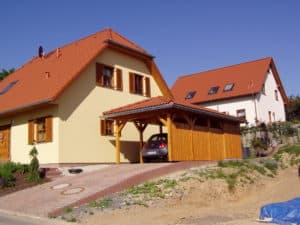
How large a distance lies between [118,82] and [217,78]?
22.9m

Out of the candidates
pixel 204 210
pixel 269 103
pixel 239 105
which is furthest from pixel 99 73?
pixel 269 103

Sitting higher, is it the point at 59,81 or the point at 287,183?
the point at 59,81

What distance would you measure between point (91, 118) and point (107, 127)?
1268mm

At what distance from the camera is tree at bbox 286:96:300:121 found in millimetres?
48844

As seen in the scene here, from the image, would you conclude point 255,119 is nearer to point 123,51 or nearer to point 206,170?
point 123,51

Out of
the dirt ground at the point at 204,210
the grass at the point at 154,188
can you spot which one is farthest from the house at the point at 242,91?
the grass at the point at 154,188

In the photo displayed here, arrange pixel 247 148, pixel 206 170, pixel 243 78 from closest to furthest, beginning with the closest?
pixel 206 170 < pixel 247 148 < pixel 243 78

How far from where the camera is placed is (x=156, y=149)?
21.1 m

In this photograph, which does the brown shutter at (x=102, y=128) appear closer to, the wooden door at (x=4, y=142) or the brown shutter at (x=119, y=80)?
the brown shutter at (x=119, y=80)

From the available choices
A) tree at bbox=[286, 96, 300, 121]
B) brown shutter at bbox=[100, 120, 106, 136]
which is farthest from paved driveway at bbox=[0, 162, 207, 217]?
tree at bbox=[286, 96, 300, 121]

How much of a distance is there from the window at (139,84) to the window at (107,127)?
306 cm

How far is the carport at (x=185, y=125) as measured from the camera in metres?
20.0

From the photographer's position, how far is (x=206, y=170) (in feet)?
61.8

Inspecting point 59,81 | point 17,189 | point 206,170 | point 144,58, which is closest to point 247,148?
point 144,58
